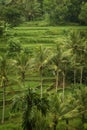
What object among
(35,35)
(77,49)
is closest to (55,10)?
(35,35)

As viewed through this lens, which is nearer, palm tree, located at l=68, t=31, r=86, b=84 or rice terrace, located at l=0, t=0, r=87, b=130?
rice terrace, located at l=0, t=0, r=87, b=130

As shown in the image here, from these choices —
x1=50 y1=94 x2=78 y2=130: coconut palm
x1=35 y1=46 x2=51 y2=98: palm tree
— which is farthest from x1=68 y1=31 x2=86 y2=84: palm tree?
x1=50 y1=94 x2=78 y2=130: coconut palm

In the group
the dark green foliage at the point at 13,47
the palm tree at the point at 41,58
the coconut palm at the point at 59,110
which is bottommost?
the coconut palm at the point at 59,110

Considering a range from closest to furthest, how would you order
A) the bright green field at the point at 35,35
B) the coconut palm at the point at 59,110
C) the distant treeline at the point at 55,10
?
the coconut palm at the point at 59,110
the bright green field at the point at 35,35
the distant treeline at the point at 55,10

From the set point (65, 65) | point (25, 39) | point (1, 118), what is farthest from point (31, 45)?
point (1, 118)

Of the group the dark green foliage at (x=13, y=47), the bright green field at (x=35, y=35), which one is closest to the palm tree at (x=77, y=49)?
the bright green field at (x=35, y=35)

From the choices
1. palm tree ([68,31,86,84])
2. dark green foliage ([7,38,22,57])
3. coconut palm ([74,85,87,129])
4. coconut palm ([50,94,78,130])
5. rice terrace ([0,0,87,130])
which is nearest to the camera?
rice terrace ([0,0,87,130])

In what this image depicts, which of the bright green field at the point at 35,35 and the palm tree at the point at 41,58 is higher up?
the palm tree at the point at 41,58

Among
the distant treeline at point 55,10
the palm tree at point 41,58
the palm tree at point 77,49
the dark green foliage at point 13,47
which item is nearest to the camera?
the palm tree at point 41,58

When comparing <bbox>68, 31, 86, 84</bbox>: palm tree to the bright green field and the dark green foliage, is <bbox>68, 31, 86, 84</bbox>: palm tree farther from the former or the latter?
the dark green foliage

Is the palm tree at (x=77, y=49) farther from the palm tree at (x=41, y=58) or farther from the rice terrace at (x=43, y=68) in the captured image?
the palm tree at (x=41, y=58)
